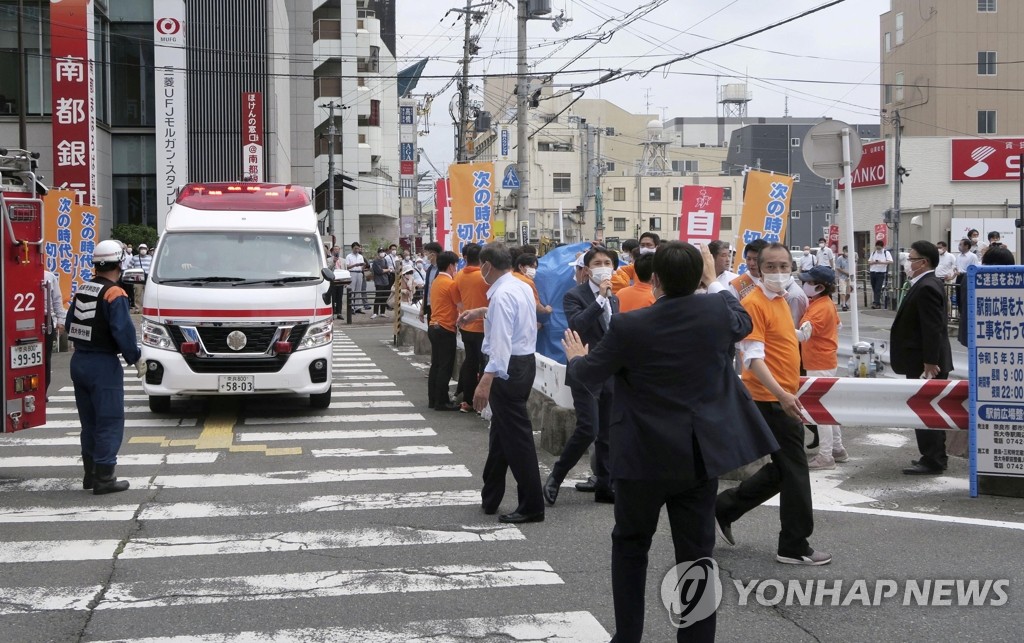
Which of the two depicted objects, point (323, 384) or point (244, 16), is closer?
point (323, 384)

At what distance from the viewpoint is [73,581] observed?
6.31 metres

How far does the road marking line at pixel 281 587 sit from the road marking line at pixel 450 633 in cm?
57

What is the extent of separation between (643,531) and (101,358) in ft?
18.2

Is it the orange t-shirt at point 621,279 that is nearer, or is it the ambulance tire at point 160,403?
the orange t-shirt at point 621,279

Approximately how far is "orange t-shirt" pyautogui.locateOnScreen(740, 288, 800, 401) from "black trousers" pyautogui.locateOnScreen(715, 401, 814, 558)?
17cm

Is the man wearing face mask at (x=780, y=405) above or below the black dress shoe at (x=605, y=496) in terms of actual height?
above

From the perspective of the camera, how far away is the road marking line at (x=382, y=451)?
1057 cm

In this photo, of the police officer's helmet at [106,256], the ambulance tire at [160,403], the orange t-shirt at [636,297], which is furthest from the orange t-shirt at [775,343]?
the ambulance tire at [160,403]

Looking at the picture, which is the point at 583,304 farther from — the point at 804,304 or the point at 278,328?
the point at 278,328

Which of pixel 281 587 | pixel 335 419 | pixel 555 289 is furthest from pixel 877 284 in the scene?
pixel 281 587

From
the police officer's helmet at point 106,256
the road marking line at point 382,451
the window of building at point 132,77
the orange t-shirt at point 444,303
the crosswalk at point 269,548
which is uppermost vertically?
the window of building at point 132,77

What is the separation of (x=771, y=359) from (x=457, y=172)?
17129 millimetres

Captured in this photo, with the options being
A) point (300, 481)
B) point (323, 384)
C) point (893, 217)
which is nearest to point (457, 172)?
point (323, 384)
